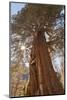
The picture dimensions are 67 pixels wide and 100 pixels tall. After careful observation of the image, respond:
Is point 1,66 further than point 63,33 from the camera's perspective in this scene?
No

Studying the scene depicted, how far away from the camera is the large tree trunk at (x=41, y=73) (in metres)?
2.64

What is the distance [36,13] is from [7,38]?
416 millimetres

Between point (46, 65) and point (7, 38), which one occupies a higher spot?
point (7, 38)

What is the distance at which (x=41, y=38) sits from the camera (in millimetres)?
2676

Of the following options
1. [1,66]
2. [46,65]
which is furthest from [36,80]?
[1,66]

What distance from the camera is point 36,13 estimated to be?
267cm

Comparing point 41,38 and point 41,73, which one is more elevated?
Result: point 41,38

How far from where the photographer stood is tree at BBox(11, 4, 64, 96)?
8.64ft

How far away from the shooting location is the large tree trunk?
264cm

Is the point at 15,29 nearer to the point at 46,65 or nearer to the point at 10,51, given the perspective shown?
the point at 10,51

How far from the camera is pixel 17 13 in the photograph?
2.62 meters

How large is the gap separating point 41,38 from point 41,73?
38 centimetres

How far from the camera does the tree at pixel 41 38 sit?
2635mm

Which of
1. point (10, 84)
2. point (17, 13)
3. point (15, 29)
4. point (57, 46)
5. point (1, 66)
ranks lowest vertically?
point (10, 84)
